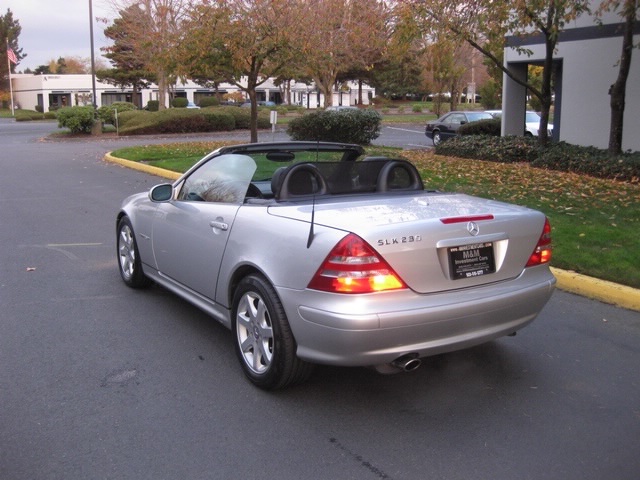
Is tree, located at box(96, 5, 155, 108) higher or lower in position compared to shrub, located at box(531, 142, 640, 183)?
higher

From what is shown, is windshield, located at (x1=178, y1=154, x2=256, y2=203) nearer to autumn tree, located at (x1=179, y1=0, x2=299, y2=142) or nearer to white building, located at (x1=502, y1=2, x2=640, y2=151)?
Answer: white building, located at (x1=502, y1=2, x2=640, y2=151)

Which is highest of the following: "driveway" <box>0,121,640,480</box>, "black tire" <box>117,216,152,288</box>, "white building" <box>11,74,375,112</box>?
"white building" <box>11,74,375,112</box>

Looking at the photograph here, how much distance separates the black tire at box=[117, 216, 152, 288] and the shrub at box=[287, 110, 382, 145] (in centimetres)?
1603

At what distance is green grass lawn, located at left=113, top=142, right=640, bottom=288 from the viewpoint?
6887 millimetres

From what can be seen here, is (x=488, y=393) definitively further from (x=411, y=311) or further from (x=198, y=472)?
(x=198, y=472)

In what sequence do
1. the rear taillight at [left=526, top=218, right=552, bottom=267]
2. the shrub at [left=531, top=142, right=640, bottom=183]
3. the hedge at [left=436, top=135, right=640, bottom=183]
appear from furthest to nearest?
the hedge at [left=436, top=135, right=640, bottom=183], the shrub at [left=531, top=142, right=640, bottom=183], the rear taillight at [left=526, top=218, right=552, bottom=267]

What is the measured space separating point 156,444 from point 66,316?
8.43ft

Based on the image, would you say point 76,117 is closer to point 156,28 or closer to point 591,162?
point 156,28

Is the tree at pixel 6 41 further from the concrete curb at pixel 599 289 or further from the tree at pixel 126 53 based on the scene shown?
the concrete curb at pixel 599 289

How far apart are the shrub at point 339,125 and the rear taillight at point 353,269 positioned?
18.8 metres

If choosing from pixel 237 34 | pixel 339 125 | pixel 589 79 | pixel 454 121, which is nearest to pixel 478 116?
pixel 454 121

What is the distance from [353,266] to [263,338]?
903 millimetres

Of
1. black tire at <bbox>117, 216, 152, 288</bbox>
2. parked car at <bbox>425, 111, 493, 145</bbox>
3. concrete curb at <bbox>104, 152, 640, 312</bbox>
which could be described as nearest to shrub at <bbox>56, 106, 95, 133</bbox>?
parked car at <bbox>425, 111, 493, 145</bbox>

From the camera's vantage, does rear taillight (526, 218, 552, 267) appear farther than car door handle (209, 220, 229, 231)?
No
